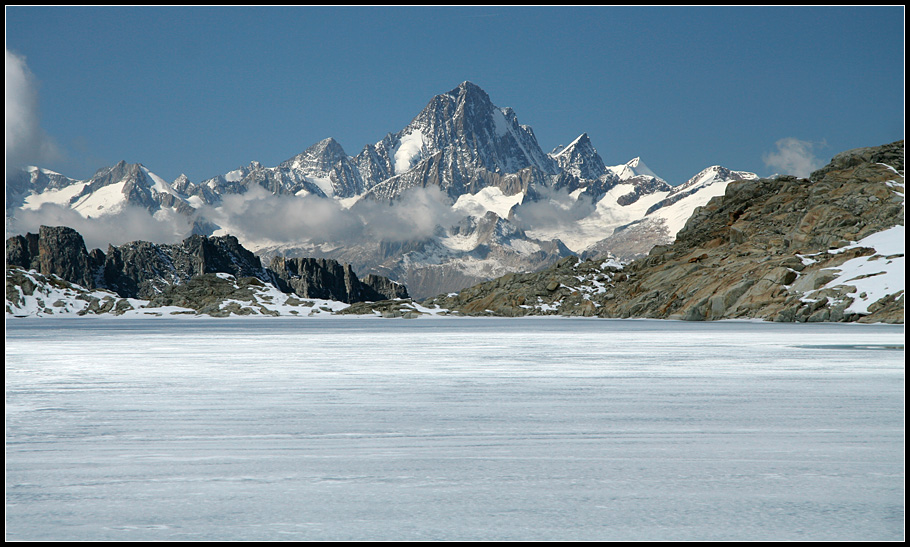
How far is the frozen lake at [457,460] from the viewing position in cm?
1076

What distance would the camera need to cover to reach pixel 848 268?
135250 millimetres

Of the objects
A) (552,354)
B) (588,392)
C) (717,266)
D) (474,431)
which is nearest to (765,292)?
(717,266)

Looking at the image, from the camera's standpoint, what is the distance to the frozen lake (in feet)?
35.3

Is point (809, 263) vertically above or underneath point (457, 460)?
above

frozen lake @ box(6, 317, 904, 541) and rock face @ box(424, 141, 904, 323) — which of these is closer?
frozen lake @ box(6, 317, 904, 541)

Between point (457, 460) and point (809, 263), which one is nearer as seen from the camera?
point (457, 460)

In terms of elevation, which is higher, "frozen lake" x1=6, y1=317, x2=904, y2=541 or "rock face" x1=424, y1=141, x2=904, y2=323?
"rock face" x1=424, y1=141, x2=904, y2=323

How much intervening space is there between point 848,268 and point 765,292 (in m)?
14.9

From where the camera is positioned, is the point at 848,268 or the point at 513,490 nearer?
the point at 513,490

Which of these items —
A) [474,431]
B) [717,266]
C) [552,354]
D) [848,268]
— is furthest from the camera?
[717,266]

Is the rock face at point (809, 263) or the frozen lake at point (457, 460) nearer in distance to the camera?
the frozen lake at point (457, 460)

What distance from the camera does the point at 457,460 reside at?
15047 millimetres

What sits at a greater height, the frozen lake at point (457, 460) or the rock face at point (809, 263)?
the rock face at point (809, 263)

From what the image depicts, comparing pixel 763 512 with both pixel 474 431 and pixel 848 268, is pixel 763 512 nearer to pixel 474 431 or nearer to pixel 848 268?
pixel 474 431
